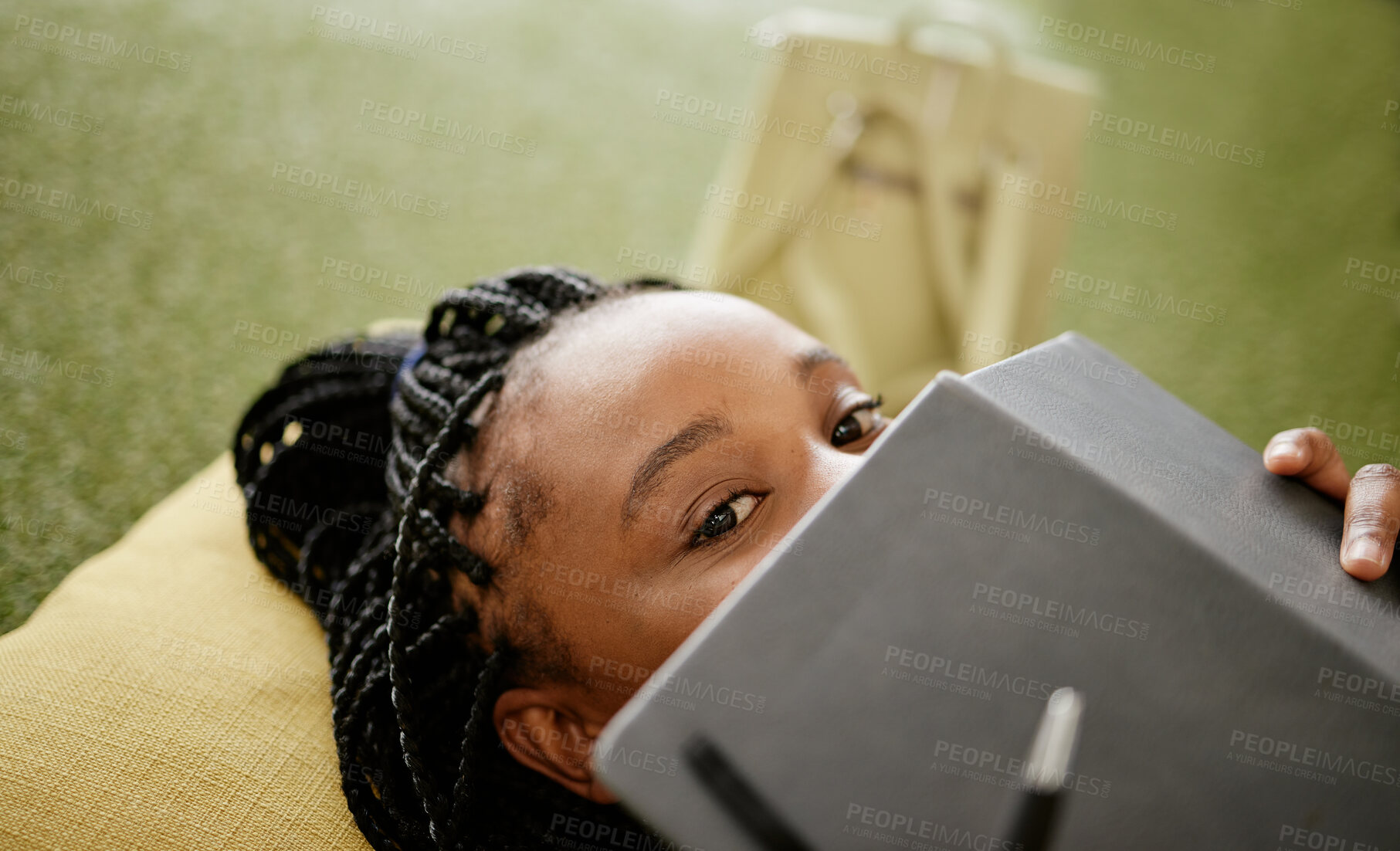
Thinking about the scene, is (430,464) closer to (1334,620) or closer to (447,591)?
(447,591)

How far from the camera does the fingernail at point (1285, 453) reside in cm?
61

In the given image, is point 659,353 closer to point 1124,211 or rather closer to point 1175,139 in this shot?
point 1124,211

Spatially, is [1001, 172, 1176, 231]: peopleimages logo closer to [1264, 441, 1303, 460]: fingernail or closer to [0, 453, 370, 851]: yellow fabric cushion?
[1264, 441, 1303, 460]: fingernail

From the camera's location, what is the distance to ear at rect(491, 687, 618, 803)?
0.82 meters

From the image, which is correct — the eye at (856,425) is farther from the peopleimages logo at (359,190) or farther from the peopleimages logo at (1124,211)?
the peopleimages logo at (1124,211)

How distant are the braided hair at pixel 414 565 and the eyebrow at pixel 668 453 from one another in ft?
0.60

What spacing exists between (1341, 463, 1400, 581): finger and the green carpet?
136cm

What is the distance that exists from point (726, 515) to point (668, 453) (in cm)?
8

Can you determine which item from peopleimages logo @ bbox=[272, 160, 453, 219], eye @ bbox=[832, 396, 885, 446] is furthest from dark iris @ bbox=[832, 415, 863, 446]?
peopleimages logo @ bbox=[272, 160, 453, 219]

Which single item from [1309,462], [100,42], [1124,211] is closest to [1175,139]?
[1124,211]

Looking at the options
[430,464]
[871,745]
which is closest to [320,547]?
[430,464]

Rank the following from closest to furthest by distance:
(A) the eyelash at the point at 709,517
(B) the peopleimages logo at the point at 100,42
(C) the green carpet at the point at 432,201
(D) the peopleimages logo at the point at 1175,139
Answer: (A) the eyelash at the point at 709,517 → (C) the green carpet at the point at 432,201 → (B) the peopleimages logo at the point at 100,42 → (D) the peopleimages logo at the point at 1175,139

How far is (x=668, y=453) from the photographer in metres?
0.74

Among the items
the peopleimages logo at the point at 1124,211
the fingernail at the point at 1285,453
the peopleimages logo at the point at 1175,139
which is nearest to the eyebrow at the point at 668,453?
the fingernail at the point at 1285,453
